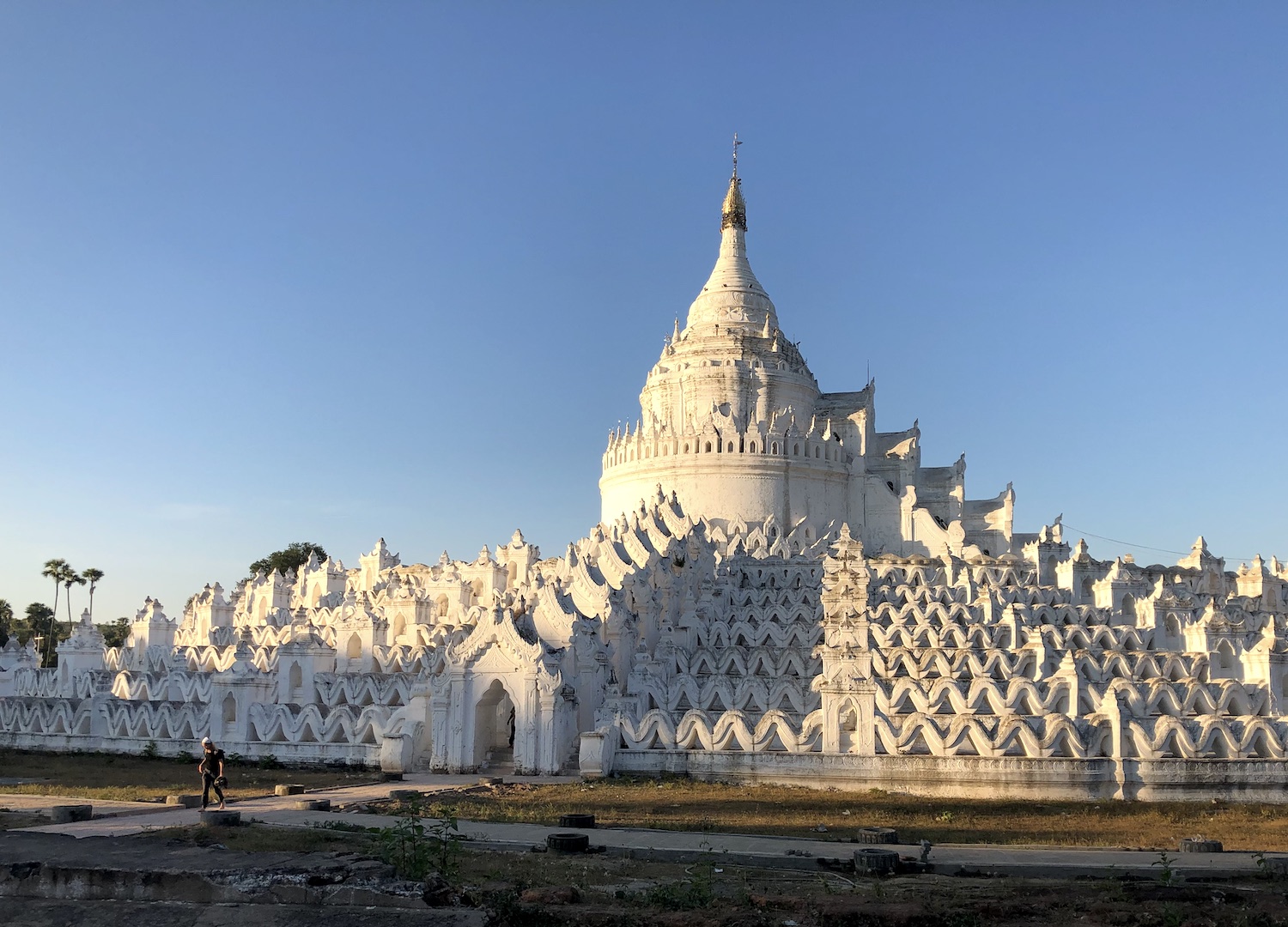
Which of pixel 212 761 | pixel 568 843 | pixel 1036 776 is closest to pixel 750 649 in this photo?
A: pixel 1036 776

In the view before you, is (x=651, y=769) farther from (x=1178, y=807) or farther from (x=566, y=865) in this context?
(x=566, y=865)

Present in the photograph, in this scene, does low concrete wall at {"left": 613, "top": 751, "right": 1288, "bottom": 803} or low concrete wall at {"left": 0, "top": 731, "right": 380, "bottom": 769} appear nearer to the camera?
low concrete wall at {"left": 613, "top": 751, "right": 1288, "bottom": 803}

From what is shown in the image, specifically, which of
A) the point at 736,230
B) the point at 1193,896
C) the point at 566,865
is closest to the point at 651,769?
the point at 566,865

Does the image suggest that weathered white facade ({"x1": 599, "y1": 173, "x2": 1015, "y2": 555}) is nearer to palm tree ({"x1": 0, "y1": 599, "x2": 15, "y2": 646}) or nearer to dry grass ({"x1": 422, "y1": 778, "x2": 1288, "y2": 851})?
dry grass ({"x1": 422, "y1": 778, "x2": 1288, "y2": 851})

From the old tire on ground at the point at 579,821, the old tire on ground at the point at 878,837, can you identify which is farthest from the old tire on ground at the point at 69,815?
the old tire on ground at the point at 878,837

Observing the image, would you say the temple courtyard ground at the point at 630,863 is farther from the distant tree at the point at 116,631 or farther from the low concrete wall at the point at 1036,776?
the distant tree at the point at 116,631

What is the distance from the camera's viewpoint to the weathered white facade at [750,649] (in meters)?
28.2

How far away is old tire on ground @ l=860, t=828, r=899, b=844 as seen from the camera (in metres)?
17.9

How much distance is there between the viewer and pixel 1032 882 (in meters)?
14.2

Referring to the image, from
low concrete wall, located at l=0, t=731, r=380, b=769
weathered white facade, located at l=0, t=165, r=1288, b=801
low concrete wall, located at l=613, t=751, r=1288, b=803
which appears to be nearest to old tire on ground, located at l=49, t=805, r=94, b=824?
weathered white facade, located at l=0, t=165, r=1288, b=801

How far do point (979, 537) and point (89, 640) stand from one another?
40795mm

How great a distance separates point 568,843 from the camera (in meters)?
16.3

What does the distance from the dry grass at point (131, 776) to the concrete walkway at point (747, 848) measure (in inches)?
133

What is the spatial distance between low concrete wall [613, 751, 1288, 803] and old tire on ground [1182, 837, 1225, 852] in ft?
29.0
